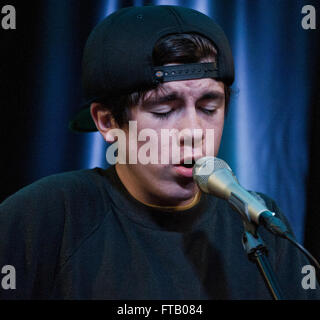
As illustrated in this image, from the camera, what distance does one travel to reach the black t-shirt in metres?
1.10

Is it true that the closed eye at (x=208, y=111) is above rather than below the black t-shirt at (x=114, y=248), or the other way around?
above

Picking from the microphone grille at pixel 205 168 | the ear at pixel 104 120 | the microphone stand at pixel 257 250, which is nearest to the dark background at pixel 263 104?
the ear at pixel 104 120

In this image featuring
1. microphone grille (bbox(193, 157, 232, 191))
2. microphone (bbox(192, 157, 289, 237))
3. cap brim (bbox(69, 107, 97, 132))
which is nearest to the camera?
microphone (bbox(192, 157, 289, 237))

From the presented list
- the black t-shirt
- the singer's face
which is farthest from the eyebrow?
the black t-shirt

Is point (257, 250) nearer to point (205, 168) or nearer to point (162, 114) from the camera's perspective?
point (205, 168)

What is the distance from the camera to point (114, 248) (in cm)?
114

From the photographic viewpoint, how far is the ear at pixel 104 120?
48.4 inches

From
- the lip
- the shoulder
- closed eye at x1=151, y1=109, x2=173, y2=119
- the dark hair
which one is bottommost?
the shoulder

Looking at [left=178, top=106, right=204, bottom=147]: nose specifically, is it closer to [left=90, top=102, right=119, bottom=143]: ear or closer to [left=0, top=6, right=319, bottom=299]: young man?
[left=0, top=6, right=319, bottom=299]: young man

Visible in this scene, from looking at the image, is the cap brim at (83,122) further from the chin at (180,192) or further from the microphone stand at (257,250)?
the microphone stand at (257,250)

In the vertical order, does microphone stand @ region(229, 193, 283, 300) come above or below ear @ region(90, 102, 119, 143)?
below

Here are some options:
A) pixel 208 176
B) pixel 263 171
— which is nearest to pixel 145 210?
pixel 208 176

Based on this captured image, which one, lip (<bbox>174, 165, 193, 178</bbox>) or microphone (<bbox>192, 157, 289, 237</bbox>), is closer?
microphone (<bbox>192, 157, 289, 237</bbox>)

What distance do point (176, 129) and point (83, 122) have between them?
454 millimetres
